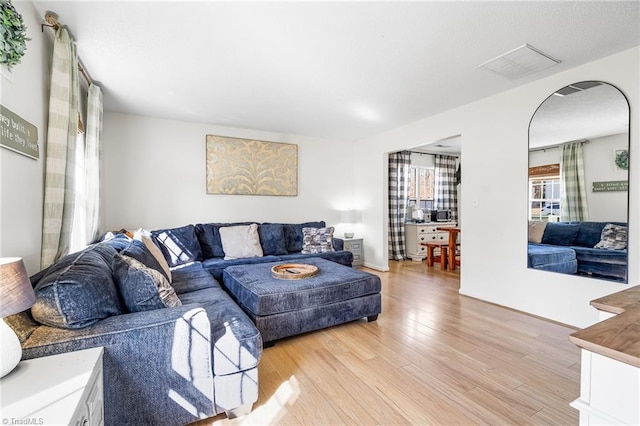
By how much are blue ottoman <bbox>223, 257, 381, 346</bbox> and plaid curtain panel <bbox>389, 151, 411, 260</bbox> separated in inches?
127

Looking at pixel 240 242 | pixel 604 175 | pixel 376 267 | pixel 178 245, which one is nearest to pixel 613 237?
pixel 604 175

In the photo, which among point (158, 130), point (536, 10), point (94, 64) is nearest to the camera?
point (536, 10)

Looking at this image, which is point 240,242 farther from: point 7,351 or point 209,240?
point 7,351

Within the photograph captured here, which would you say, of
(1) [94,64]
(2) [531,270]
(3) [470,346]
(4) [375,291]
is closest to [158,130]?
(1) [94,64]

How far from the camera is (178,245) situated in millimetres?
3600

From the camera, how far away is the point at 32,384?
3.03 feet

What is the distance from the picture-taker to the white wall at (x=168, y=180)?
12.6 feet

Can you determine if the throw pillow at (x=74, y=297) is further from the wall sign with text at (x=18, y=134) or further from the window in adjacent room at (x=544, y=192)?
the window in adjacent room at (x=544, y=192)

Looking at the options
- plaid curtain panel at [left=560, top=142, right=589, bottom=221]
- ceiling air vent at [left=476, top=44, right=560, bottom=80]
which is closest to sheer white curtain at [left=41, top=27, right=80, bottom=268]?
ceiling air vent at [left=476, top=44, right=560, bottom=80]

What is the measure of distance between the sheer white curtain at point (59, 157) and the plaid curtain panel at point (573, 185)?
14.1 feet

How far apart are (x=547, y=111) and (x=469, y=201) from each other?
1.21 meters

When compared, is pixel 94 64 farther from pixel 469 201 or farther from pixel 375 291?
pixel 469 201

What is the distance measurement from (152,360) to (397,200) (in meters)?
5.31

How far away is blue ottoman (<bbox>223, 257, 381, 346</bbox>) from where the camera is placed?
227 cm
